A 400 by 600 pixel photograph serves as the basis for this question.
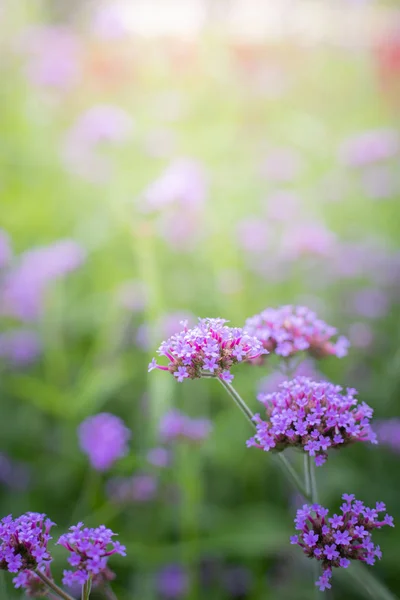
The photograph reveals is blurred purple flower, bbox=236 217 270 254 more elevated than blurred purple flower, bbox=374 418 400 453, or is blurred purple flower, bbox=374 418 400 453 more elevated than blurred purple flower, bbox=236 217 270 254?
blurred purple flower, bbox=236 217 270 254

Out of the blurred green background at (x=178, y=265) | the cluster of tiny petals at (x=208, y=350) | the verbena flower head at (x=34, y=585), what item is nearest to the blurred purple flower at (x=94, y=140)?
the blurred green background at (x=178, y=265)

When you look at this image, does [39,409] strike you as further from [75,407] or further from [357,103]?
[357,103]

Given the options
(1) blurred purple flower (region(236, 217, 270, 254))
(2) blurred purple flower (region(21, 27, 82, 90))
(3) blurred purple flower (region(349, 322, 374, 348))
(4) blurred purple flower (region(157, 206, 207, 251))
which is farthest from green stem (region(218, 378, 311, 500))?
(2) blurred purple flower (region(21, 27, 82, 90))

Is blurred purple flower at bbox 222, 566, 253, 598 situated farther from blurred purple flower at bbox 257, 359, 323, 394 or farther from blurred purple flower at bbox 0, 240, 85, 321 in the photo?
blurred purple flower at bbox 0, 240, 85, 321

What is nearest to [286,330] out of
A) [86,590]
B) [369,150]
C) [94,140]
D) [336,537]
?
[336,537]

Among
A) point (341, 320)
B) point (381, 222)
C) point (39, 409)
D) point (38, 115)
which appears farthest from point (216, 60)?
point (39, 409)
